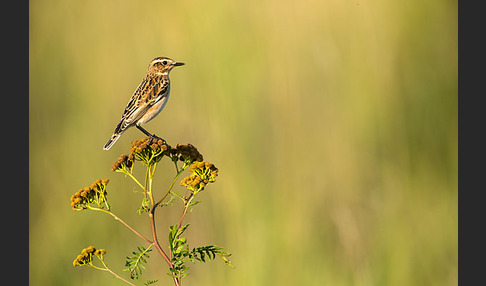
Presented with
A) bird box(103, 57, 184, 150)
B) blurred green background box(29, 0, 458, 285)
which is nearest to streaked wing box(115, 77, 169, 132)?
bird box(103, 57, 184, 150)

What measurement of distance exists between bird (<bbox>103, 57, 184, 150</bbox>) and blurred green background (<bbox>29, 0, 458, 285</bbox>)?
4.56ft

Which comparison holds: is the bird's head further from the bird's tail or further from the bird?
the bird's tail

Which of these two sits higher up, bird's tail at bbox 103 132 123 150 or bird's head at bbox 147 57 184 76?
bird's head at bbox 147 57 184 76

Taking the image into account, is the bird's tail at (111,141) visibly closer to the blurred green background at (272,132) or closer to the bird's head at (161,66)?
the bird's head at (161,66)

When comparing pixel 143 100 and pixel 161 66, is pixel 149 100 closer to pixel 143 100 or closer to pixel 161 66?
pixel 143 100

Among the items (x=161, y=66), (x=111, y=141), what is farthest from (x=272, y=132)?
(x=111, y=141)

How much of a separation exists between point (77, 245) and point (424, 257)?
2.48 meters

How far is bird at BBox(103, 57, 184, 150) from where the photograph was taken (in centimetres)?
293

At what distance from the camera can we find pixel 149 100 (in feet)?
9.65

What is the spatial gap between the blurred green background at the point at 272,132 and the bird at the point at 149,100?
1.39 metres

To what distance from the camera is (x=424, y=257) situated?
415 cm

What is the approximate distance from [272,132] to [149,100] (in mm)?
1802

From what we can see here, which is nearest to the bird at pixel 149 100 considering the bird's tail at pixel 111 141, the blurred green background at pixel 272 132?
the bird's tail at pixel 111 141

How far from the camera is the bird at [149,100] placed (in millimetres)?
2926
